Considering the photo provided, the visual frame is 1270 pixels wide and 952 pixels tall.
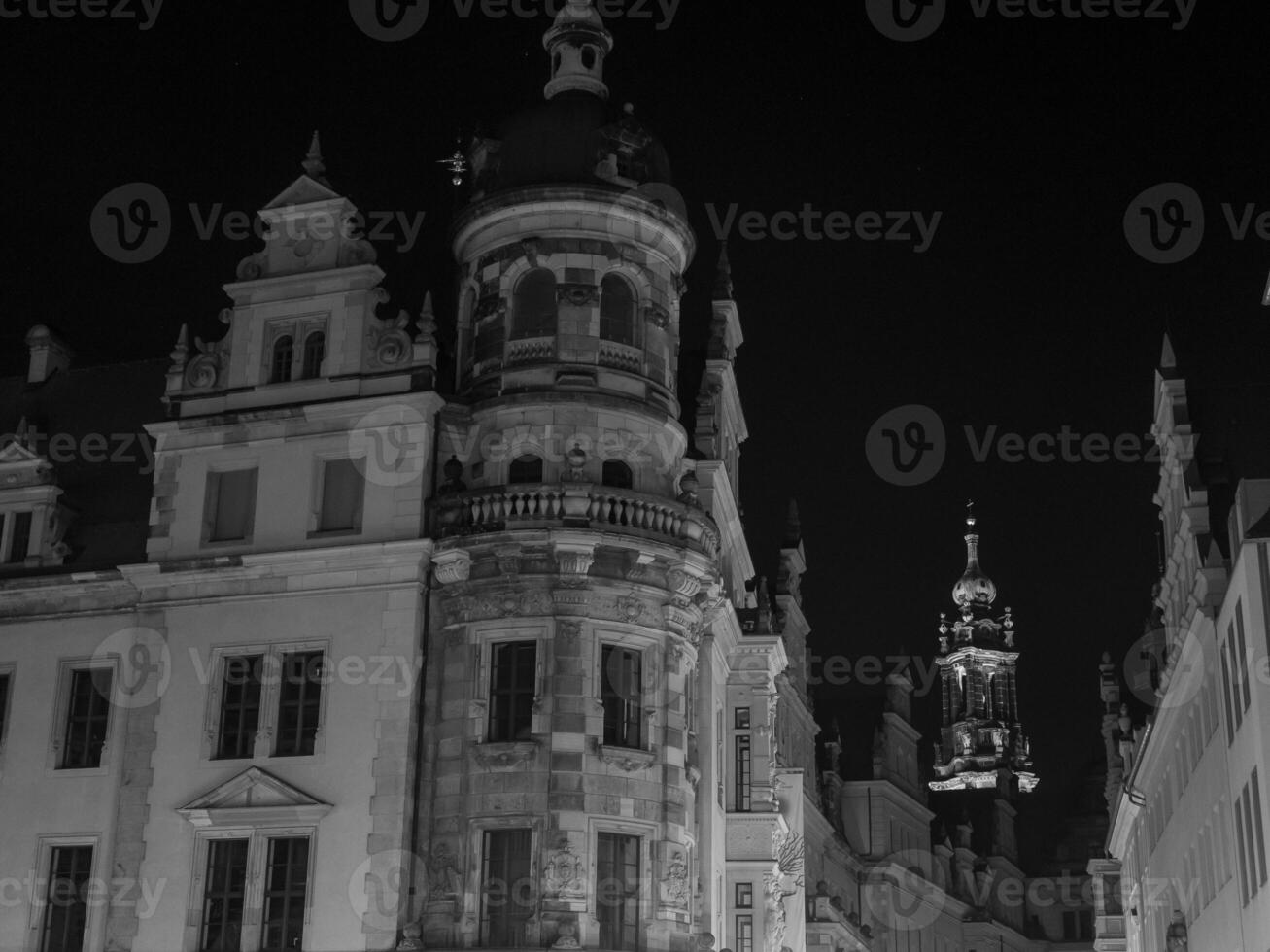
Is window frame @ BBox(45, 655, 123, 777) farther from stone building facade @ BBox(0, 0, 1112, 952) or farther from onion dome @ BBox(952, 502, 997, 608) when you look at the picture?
onion dome @ BBox(952, 502, 997, 608)

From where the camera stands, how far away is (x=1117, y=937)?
91250 millimetres

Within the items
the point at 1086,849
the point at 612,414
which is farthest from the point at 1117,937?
the point at 612,414

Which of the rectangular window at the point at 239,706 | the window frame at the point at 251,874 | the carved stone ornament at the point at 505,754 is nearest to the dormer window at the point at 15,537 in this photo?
the rectangular window at the point at 239,706

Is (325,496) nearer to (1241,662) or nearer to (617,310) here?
(617,310)

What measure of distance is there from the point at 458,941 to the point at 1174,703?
2062cm

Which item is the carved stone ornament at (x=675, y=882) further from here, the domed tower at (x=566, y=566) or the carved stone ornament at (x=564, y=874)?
the carved stone ornament at (x=564, y=874)

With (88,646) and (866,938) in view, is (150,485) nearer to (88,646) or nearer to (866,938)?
(88,646)

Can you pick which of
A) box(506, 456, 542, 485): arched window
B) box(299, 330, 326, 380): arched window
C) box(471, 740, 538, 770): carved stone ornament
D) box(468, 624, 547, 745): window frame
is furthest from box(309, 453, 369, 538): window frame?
box(471, 740, 538, 770): carved stone ornament

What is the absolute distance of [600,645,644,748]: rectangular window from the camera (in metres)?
41.0

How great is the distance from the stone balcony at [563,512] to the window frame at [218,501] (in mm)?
4694

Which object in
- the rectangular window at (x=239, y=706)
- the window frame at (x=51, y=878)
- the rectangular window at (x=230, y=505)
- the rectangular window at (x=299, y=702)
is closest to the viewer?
the rectangular window at (x=299, y=702)

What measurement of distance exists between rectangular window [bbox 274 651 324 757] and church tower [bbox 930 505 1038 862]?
98516 millimetres

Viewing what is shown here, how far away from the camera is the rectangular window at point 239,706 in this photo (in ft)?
140

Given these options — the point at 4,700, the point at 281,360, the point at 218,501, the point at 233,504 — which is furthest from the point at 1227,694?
the point at 4,700
